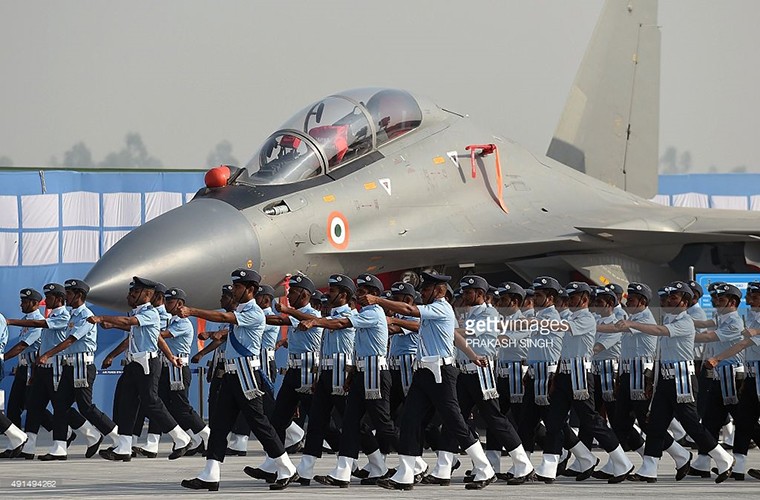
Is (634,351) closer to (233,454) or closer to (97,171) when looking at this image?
(233,454)

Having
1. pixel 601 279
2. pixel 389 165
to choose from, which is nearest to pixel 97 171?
pixel 389 165

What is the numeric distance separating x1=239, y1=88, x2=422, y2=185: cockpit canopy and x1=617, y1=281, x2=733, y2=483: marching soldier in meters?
4.89

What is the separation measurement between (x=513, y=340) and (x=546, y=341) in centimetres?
60

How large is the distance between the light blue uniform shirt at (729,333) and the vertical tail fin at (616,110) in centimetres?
936

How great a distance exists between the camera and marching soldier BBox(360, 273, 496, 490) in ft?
35.6

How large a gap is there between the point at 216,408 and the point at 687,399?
402 cm

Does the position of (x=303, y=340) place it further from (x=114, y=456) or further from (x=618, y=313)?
(x=618, y=313)

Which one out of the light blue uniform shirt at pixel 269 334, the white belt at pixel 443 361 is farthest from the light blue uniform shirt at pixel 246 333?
the light blue uniform shirt at pixel 269 334

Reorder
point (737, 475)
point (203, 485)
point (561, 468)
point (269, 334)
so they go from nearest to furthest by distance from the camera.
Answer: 1. point (203, 485)
2. point (737, 475)
3. point (561, 468)
4. point (269, 334)

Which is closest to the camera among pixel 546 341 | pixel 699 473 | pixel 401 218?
pixel 699 473

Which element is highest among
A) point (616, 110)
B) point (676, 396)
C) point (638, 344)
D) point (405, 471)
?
point (616, 110)

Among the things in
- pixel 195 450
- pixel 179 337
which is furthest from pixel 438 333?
pixel 195 450

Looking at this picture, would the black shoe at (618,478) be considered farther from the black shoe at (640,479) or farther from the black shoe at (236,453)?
the black shoe at (236,453)

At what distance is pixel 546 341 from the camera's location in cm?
1248
